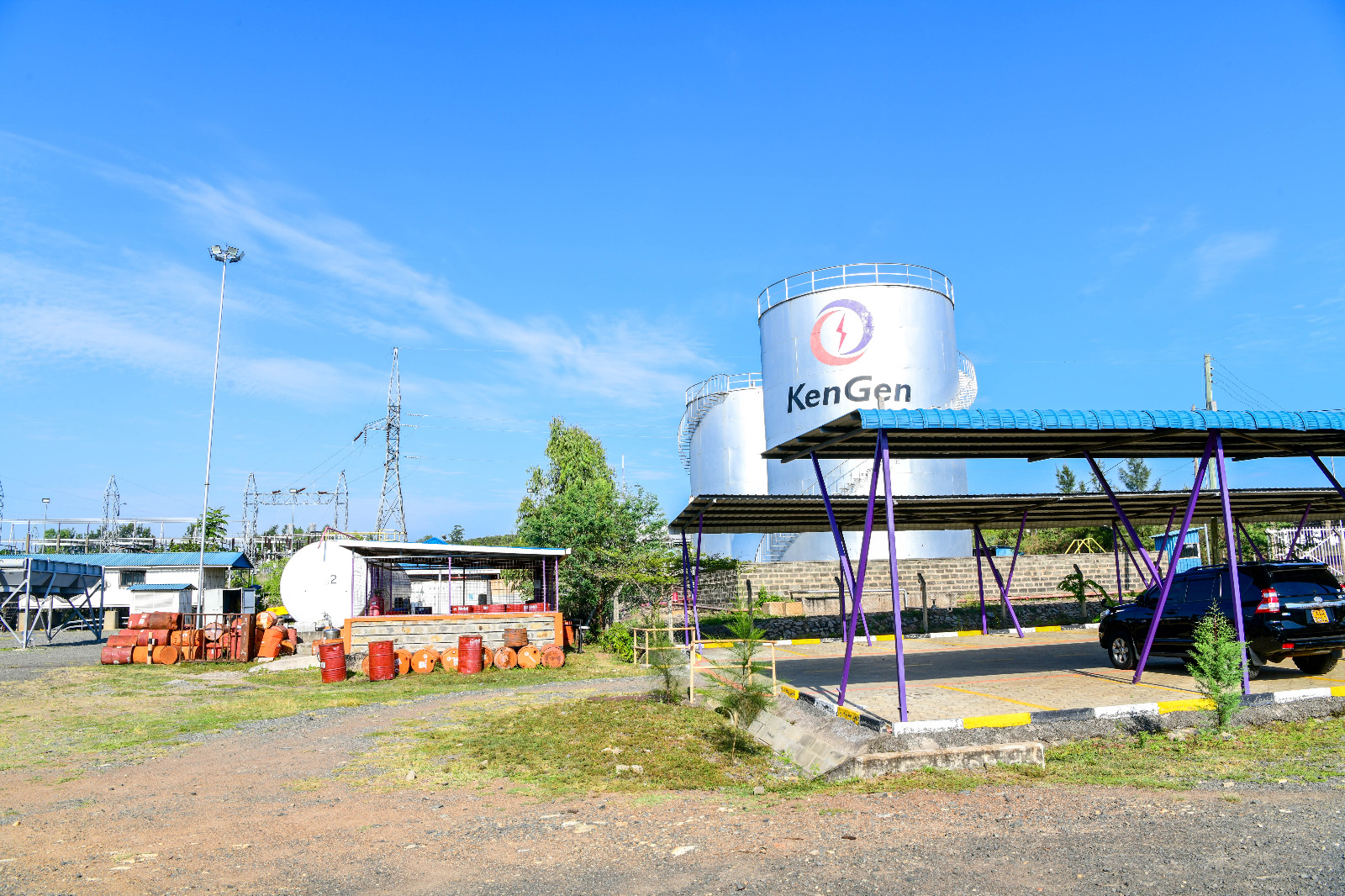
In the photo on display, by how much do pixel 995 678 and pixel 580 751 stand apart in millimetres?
7173

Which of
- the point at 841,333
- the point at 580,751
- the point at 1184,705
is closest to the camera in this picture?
the point at 1184,705

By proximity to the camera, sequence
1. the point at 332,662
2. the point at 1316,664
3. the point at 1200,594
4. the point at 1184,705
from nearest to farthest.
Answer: the point at 1184,705 < the point at 1316,664 < the point at 1200,594 < the point at 332,662

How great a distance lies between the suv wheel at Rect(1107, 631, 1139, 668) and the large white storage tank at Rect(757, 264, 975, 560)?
11.9 meters

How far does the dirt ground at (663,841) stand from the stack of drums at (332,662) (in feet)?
34.2

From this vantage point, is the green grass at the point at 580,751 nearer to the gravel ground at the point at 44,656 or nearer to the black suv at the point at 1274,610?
the black suv at the point at 1274,610

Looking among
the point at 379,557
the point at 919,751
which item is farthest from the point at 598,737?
the point at 379,557

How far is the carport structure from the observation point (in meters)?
10.2

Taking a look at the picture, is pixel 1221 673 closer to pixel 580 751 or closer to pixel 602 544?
pixel 580 751

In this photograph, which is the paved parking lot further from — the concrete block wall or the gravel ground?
the gravel ground

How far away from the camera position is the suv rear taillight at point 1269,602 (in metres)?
11.9

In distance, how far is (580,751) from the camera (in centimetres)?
1074

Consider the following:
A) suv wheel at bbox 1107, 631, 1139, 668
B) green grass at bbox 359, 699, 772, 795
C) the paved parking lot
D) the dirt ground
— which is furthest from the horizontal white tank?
suv wheel at bbox 1107, 631, 1139, 668

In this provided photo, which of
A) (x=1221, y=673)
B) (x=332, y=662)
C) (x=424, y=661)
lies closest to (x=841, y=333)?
(x=424, y=661)

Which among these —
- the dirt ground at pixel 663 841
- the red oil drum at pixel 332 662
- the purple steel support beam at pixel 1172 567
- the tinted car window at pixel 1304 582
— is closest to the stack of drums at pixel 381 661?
the red oil drum at pixel 332 662
